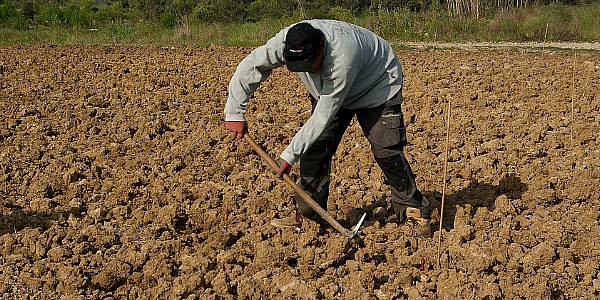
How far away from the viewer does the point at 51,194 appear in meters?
5.44

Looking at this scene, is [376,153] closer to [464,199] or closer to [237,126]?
[237,126]

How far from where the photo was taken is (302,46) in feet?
11.5

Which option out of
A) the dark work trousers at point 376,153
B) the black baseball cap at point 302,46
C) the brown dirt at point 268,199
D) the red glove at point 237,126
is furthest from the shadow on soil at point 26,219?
the black baseball cap at point 302,46

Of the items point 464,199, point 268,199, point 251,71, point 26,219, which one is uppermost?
point 251,71

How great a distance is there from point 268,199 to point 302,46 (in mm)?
1887

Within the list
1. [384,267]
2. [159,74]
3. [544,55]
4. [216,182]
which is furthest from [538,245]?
[544,55]

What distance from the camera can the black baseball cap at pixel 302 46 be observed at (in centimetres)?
352

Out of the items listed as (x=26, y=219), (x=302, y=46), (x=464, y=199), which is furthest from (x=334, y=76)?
(x=26, y=219)

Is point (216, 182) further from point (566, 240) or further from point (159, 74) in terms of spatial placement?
point (159, 74)

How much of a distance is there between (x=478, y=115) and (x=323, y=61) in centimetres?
438

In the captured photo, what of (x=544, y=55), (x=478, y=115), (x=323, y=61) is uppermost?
(x=323, y=61)

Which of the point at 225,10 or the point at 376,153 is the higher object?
the point at 376,153

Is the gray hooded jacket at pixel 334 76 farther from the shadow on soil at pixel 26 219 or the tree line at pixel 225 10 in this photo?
the tree line at pixel 225 10

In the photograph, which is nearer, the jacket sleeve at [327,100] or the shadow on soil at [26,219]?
the jacket sleeve at [327,100]
